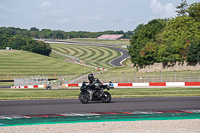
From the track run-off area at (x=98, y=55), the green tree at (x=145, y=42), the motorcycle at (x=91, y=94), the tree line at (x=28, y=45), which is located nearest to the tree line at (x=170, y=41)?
the green tree at (x=145, y=42)

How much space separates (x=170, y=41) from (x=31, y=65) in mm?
66265

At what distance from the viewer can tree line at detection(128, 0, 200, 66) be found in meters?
75.7

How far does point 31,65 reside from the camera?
134000mm

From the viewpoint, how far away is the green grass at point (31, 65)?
121 meters

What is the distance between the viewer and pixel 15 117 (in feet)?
46.9

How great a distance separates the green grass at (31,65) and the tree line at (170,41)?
32992 mm

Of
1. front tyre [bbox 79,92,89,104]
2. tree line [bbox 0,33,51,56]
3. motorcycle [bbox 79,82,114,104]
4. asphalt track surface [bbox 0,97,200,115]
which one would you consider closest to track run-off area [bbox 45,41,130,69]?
tree line [bbox 0,33,51,56]

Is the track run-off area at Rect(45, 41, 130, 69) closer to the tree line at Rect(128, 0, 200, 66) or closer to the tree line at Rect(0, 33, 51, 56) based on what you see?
the tree line at Rect(0, 33, 51, 56)

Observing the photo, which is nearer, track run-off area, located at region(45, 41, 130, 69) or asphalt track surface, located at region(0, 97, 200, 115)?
asphalt track surface, located at region(0, 97, 200, 115)

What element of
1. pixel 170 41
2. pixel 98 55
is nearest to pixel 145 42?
pixel 170 41

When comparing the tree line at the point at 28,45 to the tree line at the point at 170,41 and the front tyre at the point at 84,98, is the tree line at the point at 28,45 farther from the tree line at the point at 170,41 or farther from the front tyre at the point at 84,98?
the front tyre at the point at 84,98

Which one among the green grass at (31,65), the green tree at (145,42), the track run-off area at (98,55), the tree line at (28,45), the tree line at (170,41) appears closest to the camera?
the tree line at (170,41)

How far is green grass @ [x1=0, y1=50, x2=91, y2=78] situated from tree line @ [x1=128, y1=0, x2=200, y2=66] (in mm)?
32992

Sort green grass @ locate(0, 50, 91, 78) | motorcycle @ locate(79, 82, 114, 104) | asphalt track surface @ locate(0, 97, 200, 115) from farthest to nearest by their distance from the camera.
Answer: green grass @ locate(0, 50, 91, 78), motorcycle @ locate(79, 82, 114, 104), asphalt track surface @ locate(0, 97, 200, 115)
